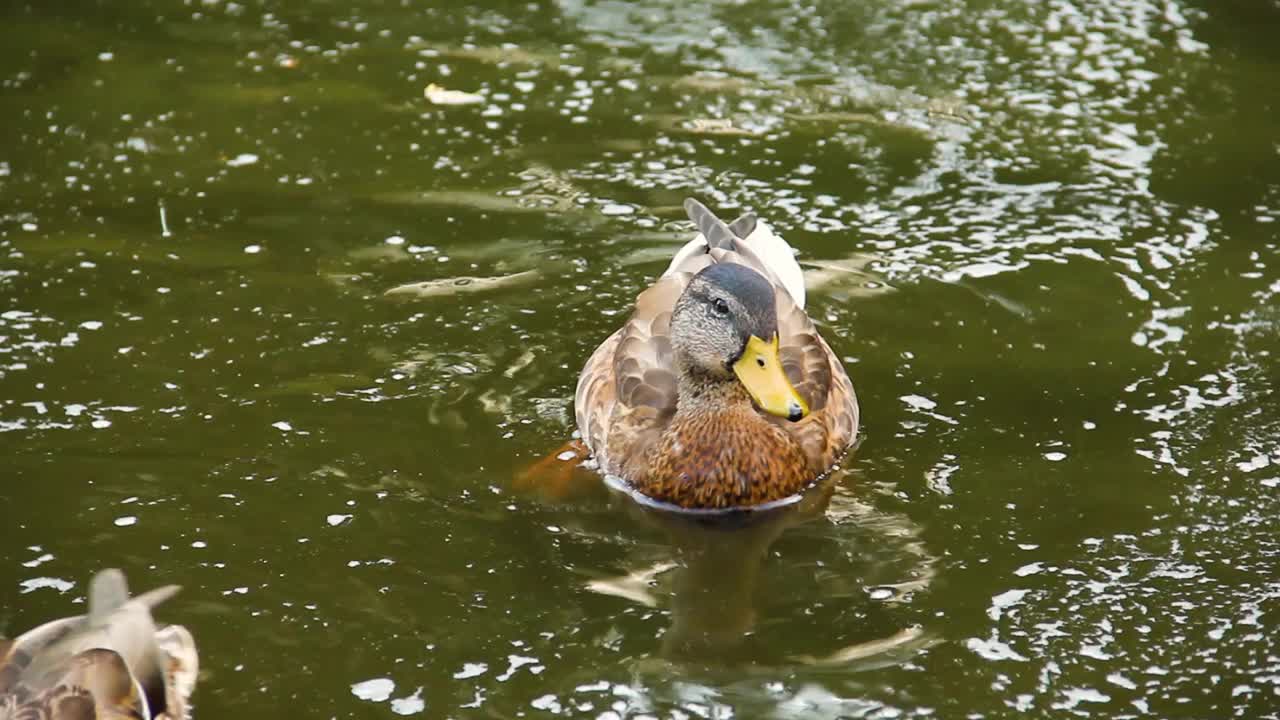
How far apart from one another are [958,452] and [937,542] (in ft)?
1.95

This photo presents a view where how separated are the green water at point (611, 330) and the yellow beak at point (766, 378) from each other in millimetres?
401

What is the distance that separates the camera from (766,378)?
5562 millimetres

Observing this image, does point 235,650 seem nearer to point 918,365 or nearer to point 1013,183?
point 918,365

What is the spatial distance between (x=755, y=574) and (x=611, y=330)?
5.72ft

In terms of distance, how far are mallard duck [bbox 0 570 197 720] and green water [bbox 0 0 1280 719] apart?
0.92 ft

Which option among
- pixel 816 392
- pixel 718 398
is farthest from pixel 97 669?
pixel 816 392

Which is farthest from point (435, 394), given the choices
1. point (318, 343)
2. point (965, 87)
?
point (965, 87)

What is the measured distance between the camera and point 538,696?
4.57 m

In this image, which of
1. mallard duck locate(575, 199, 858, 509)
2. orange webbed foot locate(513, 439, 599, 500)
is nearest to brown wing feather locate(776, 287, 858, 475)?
mallard duck locate(575, 199, 858, 509)

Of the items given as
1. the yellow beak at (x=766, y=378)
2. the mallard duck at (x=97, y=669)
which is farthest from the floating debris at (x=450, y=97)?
the mallard duck at (x=97, y=669)

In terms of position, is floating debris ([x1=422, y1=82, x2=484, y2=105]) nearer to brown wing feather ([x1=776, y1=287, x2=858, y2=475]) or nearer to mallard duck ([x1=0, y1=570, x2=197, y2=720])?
brown wing feather ([x1=776, y1=287, x2=858, y2=475])

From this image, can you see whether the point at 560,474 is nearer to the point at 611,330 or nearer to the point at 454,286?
the point at 611,330

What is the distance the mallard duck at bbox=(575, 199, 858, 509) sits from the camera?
18.3 feet

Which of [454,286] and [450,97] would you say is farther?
[450,97]
